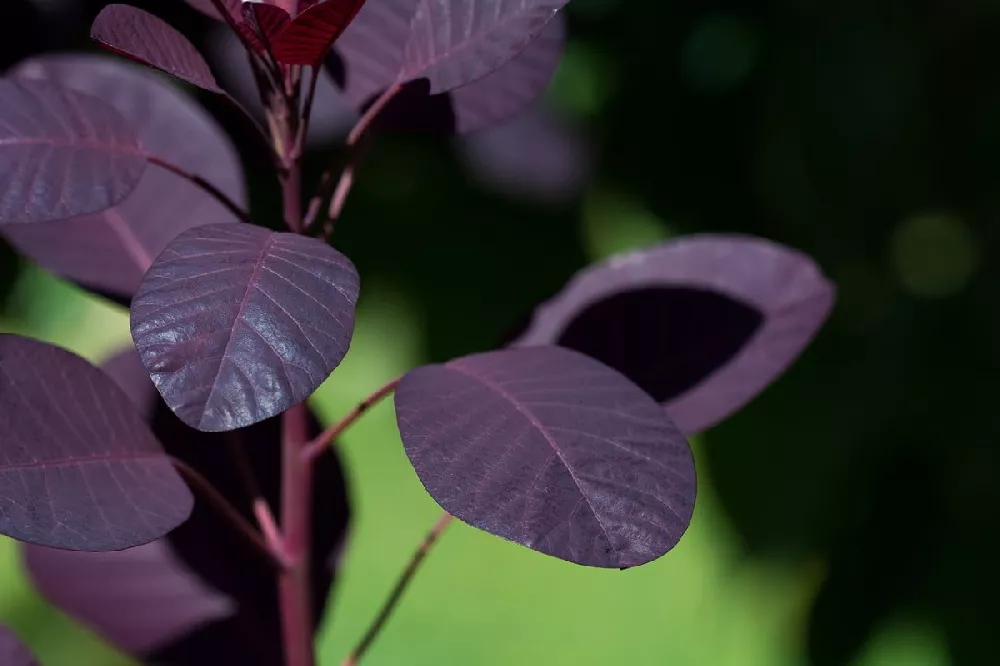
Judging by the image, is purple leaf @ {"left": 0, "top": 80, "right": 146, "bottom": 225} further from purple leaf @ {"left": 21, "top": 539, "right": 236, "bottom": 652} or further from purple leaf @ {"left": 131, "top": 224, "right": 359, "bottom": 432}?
purple leaf @ {"left": 21, "top": 539, "right": 236, "bottom": 652}

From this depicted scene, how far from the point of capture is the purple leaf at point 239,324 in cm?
39

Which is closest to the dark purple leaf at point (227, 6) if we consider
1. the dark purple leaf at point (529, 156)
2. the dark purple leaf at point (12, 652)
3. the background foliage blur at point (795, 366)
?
the dark purple leaf at point (12, 652)

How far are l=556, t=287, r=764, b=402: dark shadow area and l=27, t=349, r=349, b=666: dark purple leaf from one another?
9.1 inches

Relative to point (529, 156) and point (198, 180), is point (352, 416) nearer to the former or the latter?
point (198, 180)

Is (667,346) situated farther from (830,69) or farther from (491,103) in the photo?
(830,69)

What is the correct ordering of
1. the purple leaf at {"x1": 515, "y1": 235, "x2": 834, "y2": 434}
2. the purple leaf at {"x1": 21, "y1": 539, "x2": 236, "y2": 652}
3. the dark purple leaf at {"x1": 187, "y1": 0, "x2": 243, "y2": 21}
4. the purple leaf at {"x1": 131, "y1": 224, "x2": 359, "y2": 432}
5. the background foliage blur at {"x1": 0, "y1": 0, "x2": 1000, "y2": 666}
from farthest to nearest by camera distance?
the background foliage blur at {"x1": 0, "y1": 0, "x2": 1000, "y2": 666} → the purple leaf at {"x1": 21, "y1": 539, "x2": 236, "y2": 652} → the purple leaf at {"x1": 515, "y1": 235, "x2": 834, "y2": 434} → the dark purple leaf at {"x1": 187, "y1": 0, "x2": 243, "y2": 21} → the purple leaf at {"x1": 131, "y1": 224, "x2": 359, "y2": 432}

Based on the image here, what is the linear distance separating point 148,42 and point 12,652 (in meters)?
0.36

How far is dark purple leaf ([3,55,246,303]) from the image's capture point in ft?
2.17

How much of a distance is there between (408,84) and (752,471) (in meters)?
1.05

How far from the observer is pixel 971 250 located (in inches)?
57.4

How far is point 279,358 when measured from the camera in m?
0.40

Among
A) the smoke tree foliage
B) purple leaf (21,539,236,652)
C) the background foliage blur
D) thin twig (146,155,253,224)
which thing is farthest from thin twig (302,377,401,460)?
the background foliage blur

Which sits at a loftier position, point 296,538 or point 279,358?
point 279,358

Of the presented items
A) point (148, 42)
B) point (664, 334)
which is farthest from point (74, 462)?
point (664, 334)
